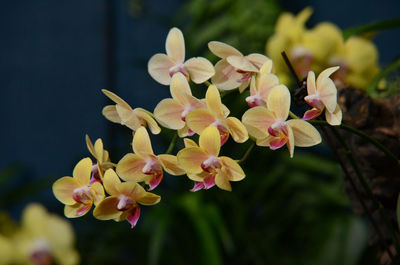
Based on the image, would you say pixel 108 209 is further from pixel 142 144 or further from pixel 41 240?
pixel 41 240

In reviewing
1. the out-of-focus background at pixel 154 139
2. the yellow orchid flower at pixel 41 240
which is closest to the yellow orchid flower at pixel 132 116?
the yellow orchid flower at pixel 41 240

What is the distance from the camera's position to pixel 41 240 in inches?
23.6

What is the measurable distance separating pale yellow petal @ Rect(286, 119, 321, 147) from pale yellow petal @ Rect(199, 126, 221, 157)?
4 centimetres

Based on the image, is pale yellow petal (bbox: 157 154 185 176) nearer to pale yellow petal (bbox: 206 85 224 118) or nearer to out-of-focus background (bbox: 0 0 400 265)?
pale yellow petal (bbox: 206 85 224 118)

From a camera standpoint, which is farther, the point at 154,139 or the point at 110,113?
the point at 154,139

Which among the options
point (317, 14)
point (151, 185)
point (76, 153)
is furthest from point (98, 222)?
point (151, 185)

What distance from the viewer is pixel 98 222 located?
116 centimetres

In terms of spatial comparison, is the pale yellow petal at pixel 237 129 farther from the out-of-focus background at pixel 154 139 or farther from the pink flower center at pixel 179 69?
the out-of-focus background at pixel 154 139

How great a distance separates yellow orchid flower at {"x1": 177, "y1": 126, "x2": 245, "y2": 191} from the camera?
0.81 feet

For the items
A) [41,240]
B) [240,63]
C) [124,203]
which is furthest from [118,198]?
[41,240]

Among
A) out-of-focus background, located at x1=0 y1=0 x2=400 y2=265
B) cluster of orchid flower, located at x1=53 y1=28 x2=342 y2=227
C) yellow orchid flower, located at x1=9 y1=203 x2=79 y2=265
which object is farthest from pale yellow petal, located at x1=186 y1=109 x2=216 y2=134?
out-of-focus background, located at x1=0 y1=0 x2=400 y2=265

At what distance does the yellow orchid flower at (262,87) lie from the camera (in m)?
0.27

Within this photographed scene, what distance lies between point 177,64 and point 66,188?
11 cm

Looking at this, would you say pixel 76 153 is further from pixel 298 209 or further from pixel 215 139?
pixel 215 139
